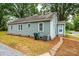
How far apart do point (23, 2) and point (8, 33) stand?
63 cm

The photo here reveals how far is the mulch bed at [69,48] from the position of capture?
4.41m

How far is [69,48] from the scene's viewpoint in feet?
14.6

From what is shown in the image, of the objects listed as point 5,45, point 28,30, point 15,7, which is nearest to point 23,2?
point 15,7

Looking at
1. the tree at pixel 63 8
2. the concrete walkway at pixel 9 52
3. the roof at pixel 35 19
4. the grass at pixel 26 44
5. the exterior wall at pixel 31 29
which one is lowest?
the concrete walkway at pixel 9 52

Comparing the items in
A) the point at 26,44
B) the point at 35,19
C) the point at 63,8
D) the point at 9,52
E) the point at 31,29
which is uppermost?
the point at 63,8

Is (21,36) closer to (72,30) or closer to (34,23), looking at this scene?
(34,23)

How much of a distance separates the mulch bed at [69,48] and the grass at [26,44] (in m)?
0.21

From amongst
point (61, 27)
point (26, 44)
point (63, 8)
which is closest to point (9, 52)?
point (26, 44)

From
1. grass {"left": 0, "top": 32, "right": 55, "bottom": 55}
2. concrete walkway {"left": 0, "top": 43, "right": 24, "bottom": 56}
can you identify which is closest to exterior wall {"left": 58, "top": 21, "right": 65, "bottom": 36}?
grass {"left": 0, "top": 32, "right": 55, "bottom": 55}

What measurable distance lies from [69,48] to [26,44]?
78 cm

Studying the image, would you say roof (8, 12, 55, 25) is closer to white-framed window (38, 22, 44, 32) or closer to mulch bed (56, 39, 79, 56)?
white-framed window (38, 22, 44, 32)

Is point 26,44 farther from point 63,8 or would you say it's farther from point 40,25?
point 63,8

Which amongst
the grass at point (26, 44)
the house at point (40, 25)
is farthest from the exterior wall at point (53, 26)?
the grass at point (26, 44)

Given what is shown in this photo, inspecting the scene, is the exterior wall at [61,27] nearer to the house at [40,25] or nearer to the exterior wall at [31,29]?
the house at [40,25]
